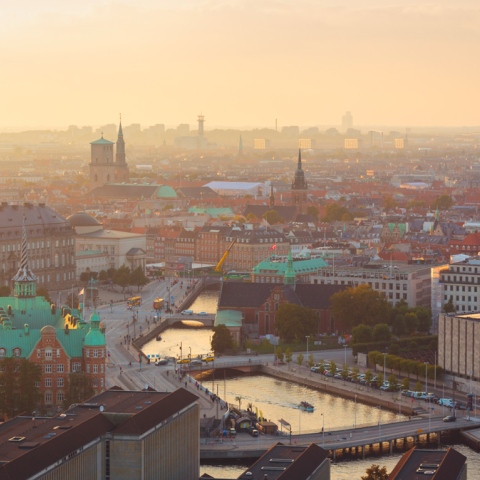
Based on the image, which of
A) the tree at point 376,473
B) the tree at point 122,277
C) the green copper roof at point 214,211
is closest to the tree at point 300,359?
the tree at point 376,473

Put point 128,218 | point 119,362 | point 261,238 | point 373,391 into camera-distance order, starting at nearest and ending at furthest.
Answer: point 373,391, point 119,362, point 261,238, point 128,218

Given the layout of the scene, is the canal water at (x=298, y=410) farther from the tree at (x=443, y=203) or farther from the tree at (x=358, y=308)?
the tree at (x=443, y=203)

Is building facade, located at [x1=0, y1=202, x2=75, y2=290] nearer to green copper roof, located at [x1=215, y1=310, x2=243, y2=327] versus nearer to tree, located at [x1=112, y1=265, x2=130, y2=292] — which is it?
tree, located at [x1=112, y1=265, x2=130, y2=292]

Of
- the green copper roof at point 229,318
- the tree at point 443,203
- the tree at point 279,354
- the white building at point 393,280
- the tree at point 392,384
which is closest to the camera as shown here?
the tree at point 392,384

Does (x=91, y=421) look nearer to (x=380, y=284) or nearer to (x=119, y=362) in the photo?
(x=119, y=362)

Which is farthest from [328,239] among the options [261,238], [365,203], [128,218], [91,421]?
[91,421]

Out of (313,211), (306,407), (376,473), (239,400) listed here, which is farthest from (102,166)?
(376,473)

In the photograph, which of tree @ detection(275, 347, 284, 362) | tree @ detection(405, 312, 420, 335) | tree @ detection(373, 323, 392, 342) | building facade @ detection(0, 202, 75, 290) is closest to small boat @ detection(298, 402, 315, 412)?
tree @ detection(275, 347, 284, 362)

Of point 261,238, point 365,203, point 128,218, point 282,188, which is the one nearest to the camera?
point 261,238
